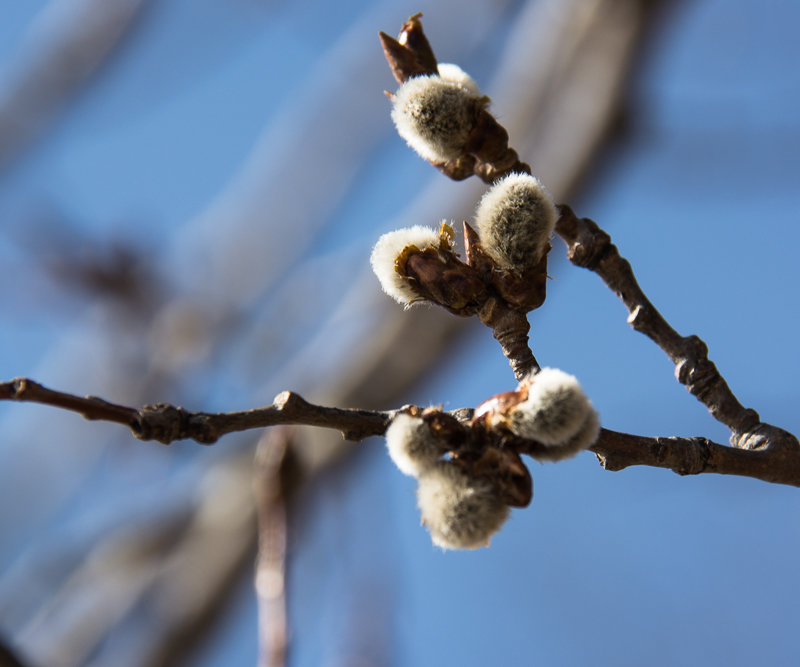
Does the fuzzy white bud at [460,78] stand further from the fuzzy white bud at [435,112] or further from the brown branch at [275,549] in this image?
the brown branch at [275,549]

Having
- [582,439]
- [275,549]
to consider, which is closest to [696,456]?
[582,439]

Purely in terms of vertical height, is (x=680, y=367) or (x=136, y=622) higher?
(x=136, y=622)

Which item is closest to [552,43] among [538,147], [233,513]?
[538,147]

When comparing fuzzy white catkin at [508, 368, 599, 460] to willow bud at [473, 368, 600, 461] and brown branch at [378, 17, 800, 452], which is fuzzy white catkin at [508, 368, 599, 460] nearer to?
willow bud at [473, 368, 600, 461]

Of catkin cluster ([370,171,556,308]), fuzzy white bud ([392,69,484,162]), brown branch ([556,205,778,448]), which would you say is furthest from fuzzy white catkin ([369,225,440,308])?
brown branch ([556,205,778,448])

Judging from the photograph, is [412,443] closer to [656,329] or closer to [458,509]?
[458,509]

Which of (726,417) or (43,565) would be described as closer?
(726,417)

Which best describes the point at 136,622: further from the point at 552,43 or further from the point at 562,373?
the point at 562,373
